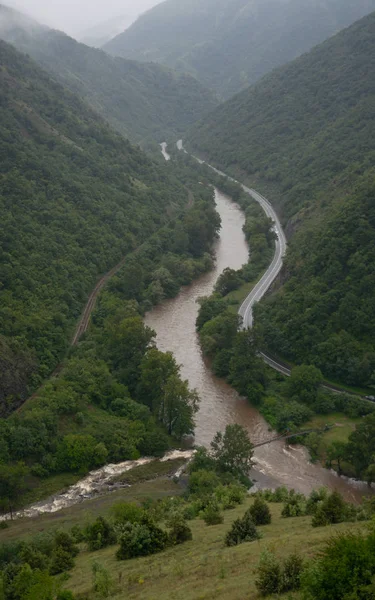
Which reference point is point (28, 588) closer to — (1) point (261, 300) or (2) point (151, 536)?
(2) point (151, 536)

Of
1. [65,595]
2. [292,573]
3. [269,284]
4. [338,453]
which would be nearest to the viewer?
[292,573]

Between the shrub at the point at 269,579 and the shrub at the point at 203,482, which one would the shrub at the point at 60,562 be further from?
the shrub at the point at 203,482

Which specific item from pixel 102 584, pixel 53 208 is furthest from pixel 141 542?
pixel 53 208

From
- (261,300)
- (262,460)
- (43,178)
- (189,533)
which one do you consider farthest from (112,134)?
(189,533)

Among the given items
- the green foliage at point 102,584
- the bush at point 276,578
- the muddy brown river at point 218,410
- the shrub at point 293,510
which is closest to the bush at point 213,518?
the shrub at point 293,510

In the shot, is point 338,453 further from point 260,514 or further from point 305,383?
point 260,514
